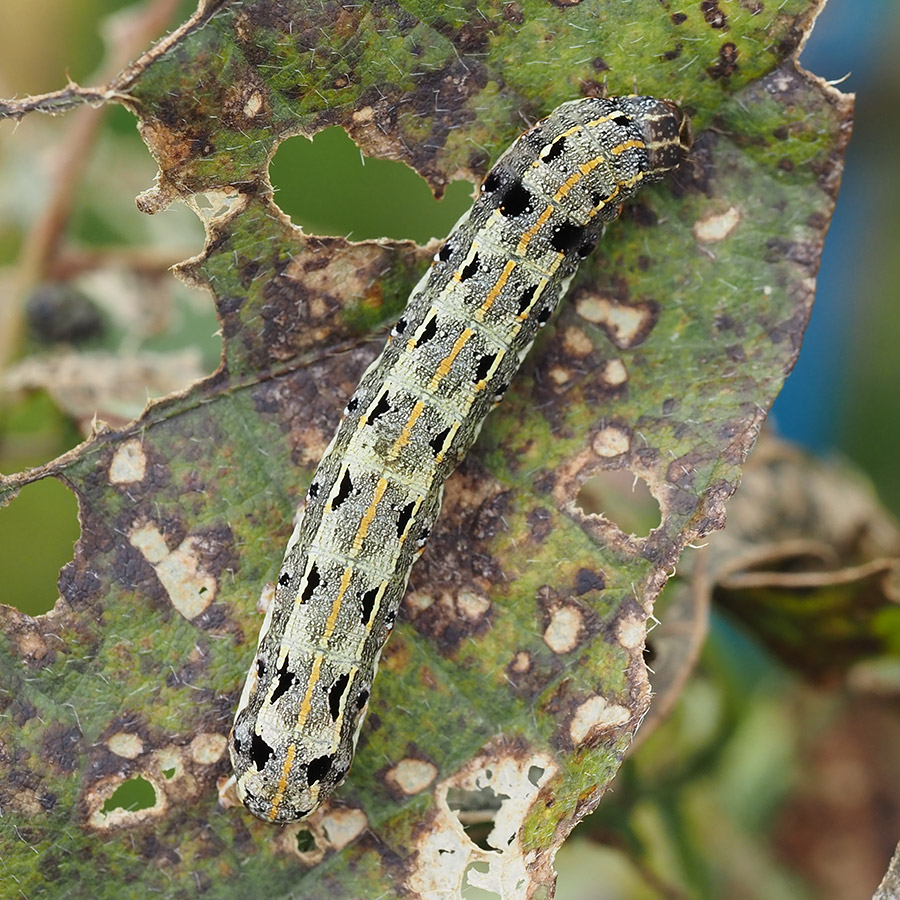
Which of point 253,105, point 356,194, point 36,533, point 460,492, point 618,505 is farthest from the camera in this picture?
point 356,194

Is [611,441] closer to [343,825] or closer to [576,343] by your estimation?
[576,343]

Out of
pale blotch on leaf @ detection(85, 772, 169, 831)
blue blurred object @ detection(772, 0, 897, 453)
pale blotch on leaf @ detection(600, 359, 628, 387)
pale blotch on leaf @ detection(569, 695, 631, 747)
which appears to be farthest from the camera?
blue blurred object @ detection(772, 0, 897, 453)

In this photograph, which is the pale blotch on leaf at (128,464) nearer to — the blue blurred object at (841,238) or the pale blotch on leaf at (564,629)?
the pale blotch on leaf at (564,629)

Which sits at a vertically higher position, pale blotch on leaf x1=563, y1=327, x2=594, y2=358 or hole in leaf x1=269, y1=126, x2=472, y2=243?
pale blotch on leaf x1=563, y1=327, x2=594, y2=358

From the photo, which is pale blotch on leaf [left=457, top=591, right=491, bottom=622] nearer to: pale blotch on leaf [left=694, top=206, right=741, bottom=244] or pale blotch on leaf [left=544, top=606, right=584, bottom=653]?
pale blotch on leaf [left=544, top=606, right=584, bottom=653]

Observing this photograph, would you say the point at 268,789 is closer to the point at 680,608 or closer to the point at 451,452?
the point at 451,452

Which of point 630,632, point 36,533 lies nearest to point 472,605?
point 630,632

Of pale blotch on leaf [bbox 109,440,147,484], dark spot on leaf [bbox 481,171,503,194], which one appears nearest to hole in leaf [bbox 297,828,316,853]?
pale blotch on leaf [bbox 109,440,147,484]
